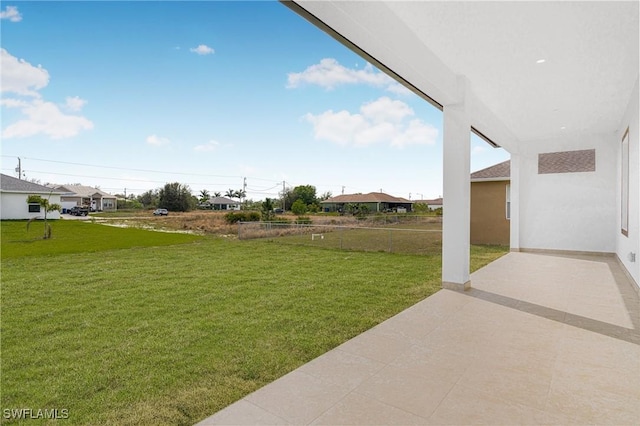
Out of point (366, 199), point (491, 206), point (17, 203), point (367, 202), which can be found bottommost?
point (491, 206)

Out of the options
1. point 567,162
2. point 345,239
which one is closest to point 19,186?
point 345,239

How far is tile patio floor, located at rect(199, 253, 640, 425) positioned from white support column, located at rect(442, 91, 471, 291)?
732 millimetres

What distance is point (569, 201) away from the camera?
26.8 ft

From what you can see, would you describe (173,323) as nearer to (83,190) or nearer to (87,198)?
(87,198)

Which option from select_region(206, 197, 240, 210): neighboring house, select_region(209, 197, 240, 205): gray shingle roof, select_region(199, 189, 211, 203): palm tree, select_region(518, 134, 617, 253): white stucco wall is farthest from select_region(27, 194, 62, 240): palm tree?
select_region(209, 197, 240, 205): gray shingle roof

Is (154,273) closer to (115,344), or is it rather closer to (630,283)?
(115,344)

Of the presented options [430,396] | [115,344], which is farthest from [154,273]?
[430,396]

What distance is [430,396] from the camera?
6.57ft

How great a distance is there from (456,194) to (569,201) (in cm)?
543

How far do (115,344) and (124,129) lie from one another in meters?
19.2

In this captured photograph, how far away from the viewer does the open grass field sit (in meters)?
2.11

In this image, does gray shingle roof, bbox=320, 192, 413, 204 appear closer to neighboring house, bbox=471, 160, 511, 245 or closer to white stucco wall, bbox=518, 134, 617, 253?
neighboring house, bbox=471, 160, 511, 245
